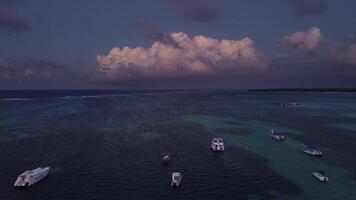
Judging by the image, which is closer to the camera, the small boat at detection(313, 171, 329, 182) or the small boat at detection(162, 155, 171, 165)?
the small boat at detection(313, 171, 329, 182)

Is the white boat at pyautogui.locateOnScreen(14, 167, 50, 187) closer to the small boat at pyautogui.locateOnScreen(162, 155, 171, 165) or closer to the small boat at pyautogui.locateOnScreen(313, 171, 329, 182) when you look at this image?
the small boat at pyautogui.locateOnScreen(162, 155, 171, 165)

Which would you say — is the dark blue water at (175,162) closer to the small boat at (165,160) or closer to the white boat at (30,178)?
the white boat at (30,178)

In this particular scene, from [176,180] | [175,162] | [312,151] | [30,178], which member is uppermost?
[312,151]

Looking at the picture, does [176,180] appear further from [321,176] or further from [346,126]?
[346,126]

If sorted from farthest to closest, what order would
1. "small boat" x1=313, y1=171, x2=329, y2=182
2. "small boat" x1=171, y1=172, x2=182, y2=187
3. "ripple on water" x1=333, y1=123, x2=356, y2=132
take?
1. "ripple on water" x1=333, y1=123, x2=356, y2=132
2. "small boat" x1=313, y1=171, x2=329, y2=182
3. "small boat" x1=171, y1=172, x2=182, y2=187

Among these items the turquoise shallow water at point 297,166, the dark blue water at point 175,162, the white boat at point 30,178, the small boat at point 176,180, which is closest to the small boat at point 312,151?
the turquoise shallow water at point 297,166

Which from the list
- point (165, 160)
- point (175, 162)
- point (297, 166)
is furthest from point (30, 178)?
point (297, 166)

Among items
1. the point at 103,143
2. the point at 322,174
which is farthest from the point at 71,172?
the point at 322,174

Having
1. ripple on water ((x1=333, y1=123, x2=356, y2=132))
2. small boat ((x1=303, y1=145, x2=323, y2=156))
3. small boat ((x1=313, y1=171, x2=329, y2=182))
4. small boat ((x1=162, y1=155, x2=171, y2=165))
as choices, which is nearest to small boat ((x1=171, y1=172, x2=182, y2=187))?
small boat ((x1=162, y1=155, x2=171, y2=165))
